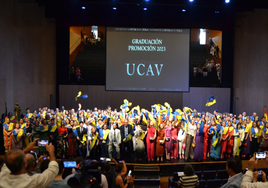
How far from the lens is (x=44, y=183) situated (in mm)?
2297

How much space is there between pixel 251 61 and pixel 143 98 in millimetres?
6977

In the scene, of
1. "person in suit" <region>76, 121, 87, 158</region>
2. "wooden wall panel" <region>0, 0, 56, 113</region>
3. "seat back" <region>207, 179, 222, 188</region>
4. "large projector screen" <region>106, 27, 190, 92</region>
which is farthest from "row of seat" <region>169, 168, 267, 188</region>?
"large projector screen" <region>106, 27, 190, 92</region>

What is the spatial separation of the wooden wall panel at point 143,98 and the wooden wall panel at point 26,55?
1.23m

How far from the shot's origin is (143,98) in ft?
58.7

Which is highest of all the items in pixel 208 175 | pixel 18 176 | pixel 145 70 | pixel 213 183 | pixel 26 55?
pixel 26 55

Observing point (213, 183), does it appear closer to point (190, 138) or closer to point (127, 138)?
point (190, 138)

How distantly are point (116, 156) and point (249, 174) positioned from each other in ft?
22.5

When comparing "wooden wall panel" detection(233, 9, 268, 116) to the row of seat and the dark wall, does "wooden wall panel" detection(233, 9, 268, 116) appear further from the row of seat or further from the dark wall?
the dark wall

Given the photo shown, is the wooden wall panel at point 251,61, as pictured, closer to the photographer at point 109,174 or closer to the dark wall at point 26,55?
the dark wall at point 26,55

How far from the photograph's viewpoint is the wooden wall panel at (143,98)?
57.7ft

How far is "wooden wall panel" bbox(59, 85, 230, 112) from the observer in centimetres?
1759

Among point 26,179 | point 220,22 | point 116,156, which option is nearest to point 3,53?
point 116,156

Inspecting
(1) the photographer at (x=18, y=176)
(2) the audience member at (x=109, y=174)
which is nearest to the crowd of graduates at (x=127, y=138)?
(2) the audience member at (x=109, y=174)

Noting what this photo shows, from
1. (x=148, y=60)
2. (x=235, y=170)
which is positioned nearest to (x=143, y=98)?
(x=148, y=60)
